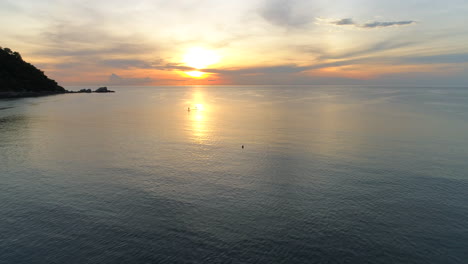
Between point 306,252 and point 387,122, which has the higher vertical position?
point 387,122

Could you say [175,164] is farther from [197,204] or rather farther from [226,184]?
[197,204]

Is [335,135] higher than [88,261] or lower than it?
higher

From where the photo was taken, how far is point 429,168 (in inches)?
2270

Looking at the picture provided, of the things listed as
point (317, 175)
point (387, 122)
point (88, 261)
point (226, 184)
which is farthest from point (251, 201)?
point (387, 122)

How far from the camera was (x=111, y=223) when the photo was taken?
37.5m

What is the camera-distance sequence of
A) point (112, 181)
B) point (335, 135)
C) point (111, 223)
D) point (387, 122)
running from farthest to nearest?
1. point (387, 122)
2. point (335, 135)
3. point (112, 181)
4. point (111, 223)

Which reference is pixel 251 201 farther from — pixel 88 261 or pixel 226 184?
pixel 88 261

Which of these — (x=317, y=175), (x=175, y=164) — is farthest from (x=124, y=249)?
(x=317, y=175)

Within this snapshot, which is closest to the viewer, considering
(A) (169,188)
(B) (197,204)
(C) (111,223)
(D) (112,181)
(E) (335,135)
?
(C) (111,223)

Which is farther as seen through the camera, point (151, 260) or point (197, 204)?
point (197, 204)

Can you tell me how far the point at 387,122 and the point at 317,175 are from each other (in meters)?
83.0

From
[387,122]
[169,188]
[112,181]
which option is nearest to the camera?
[169,188]

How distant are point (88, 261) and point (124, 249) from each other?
12.3 feet

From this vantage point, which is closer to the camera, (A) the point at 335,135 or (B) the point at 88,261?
(B) the point at 88,261
